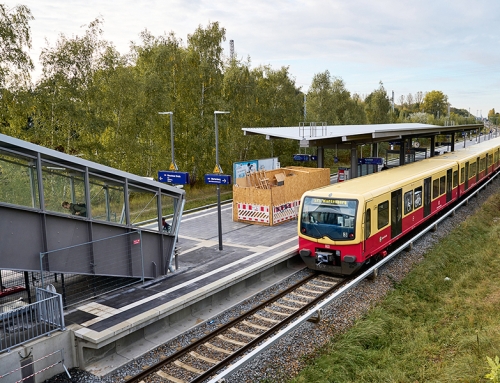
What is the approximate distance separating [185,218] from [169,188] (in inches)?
342

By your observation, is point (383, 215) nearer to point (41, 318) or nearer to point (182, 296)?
point (182, 296)

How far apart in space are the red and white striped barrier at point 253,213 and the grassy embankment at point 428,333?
21.5 feet

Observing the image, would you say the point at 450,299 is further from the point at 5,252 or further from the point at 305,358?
the point at 5,252

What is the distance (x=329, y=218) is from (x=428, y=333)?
13.2 feet

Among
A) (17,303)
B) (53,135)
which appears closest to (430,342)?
(17,303)

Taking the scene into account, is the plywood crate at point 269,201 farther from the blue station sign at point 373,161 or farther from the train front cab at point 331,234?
the blue station sign at point 373,161

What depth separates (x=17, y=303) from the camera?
991 centimetres

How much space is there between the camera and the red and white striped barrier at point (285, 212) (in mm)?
18125

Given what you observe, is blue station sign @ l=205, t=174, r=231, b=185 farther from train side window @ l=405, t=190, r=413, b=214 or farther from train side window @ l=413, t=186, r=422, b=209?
train side window @ l=413, t=186, r=422, b=209

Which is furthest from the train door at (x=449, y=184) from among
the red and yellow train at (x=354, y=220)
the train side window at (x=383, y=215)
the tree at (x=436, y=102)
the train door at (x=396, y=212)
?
the tree at (x=436, y=102)

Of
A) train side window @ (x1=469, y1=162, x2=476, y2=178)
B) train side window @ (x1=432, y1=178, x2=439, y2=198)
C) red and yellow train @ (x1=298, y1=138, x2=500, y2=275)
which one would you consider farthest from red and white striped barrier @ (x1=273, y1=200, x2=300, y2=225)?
train side window @ (x1=469, y1=162, x2=476, y2=178)

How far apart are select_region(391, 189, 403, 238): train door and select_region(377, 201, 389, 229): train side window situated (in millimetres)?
455

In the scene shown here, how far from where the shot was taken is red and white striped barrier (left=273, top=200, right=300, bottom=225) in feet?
59.5

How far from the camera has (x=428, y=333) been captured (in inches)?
365
